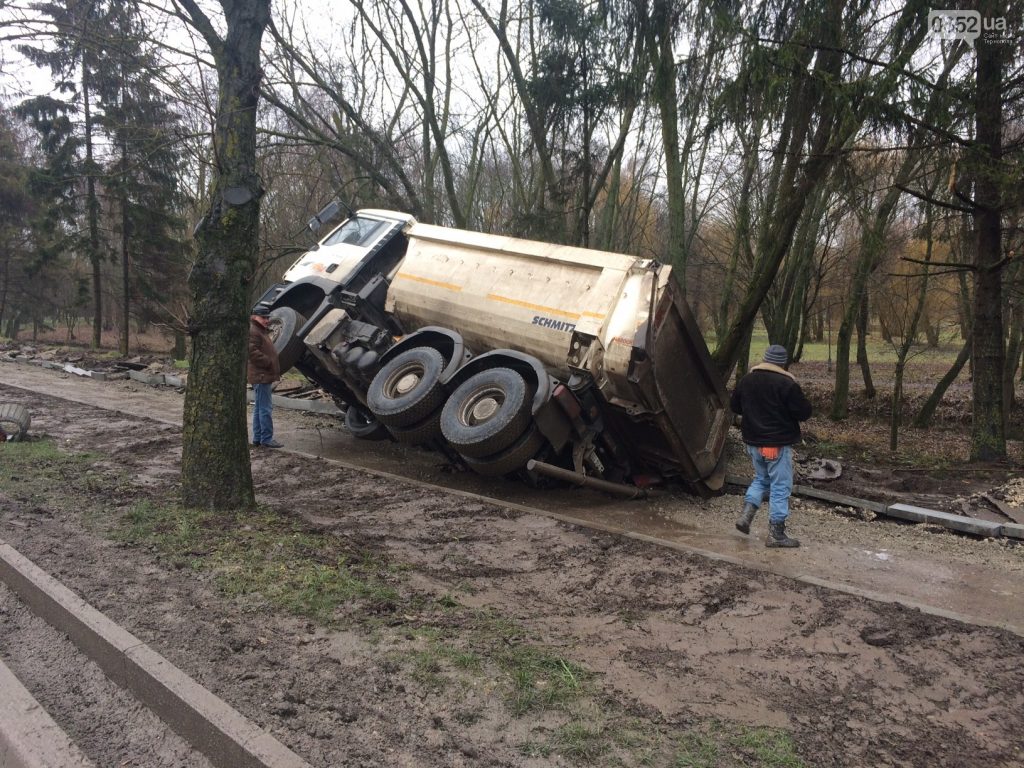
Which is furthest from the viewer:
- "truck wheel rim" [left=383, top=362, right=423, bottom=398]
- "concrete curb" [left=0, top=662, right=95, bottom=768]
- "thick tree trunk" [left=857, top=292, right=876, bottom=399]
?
"thick tree trunk" [left=857, top=292, right=876, bottom=399]

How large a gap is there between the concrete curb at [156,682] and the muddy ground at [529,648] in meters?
0.12

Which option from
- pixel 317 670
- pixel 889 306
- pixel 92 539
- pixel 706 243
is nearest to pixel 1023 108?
pixel 889 306

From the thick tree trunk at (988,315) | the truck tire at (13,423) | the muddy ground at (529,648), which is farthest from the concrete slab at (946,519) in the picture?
the truck tire at (13,423)

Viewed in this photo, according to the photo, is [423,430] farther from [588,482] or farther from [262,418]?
[262,418]

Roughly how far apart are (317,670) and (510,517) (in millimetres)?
3428

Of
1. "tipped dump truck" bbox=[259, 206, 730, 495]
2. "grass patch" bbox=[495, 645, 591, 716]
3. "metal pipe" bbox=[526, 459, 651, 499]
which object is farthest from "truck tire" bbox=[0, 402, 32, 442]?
"grass patch" bbox=[495, 645, 591, 716]

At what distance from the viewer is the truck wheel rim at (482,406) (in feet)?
24.5

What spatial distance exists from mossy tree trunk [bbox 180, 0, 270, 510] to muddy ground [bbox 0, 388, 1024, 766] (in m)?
0.54

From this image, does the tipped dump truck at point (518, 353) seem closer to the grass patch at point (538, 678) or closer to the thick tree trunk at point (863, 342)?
the grass patch at point (538, 678)

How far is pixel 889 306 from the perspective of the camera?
15.6m

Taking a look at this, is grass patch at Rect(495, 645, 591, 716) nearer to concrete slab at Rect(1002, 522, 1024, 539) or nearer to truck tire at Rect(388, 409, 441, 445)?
truck tire at Rect(388, 409, 441, 445)

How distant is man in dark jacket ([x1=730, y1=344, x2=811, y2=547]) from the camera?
629cm

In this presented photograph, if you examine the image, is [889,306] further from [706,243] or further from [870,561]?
[870,561]

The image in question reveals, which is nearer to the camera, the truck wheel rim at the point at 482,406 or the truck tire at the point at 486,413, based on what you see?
the truck tire at the point at 486,413
